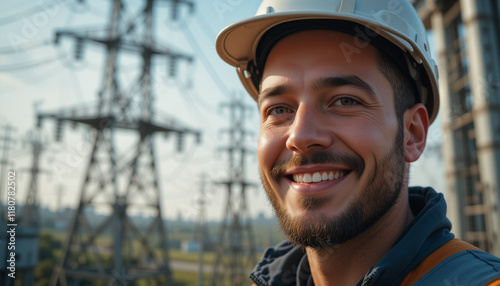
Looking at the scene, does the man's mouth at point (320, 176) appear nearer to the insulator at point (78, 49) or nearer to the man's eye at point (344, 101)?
the man's eye at point (344, 101)

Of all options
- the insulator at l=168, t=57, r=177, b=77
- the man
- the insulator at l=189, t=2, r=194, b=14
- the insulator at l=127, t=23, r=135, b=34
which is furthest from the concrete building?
the man

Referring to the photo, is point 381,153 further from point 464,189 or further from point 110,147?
point 464,189

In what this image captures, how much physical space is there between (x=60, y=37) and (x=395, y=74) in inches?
477

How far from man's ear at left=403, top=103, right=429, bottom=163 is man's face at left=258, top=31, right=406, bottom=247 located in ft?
0.29

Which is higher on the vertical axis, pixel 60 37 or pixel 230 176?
pixel 60 37

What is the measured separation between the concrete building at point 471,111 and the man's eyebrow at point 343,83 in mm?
11087

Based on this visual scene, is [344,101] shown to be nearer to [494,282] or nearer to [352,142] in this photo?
[352,142]

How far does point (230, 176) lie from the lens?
2309cm

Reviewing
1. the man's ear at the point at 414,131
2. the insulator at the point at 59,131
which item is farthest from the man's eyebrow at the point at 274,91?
the insulator at the point at 59,131

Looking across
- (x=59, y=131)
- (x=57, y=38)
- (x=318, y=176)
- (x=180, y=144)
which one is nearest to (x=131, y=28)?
Result: (x=57, y=38)

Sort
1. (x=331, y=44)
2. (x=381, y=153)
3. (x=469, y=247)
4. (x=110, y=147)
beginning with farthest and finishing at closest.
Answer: (x=110, y=147) → (x=331, y=44) → (x=381, y=153) → (x=469, y=247)

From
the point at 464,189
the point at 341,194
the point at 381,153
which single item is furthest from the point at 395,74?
the point at 464,189

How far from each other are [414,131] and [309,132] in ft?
1.74

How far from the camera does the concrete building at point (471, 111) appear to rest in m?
10.6
